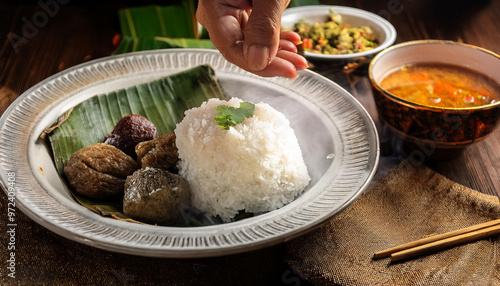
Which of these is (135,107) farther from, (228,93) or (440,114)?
(440,114)

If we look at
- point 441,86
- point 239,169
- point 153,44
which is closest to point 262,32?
point 239,169

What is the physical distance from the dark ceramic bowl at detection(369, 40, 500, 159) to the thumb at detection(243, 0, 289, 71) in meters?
0.90

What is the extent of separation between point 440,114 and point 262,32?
3.57ft

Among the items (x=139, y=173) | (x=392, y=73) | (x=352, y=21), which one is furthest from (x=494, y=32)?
(x=139, y=173)

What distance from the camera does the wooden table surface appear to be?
2.67 meters

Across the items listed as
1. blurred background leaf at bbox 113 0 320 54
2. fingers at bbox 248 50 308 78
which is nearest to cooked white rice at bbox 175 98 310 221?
fingers at bbox 248 50 308 78

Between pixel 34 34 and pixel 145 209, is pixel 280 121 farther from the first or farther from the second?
pixel 34 34

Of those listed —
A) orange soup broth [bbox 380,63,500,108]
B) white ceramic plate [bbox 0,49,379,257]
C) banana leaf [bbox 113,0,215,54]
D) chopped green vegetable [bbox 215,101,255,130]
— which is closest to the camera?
white ceramic plate [bbox 0,49,379,257]

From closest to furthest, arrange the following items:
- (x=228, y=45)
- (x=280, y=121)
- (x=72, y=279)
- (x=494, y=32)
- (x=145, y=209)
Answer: (x=72, y=279), (x=145, y=209), (x=228, y=45), (x=280, y=121), (x=494, y=32)

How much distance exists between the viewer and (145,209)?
201 cm

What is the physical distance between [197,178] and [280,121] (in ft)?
1.70

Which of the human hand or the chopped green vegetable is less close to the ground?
the human hand

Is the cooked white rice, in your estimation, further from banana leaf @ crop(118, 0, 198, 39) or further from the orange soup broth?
banana leaf @ crop(118, 0, 198, 39)

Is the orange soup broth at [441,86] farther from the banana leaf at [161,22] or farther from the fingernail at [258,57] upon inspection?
the banana leaf at [161,22]
